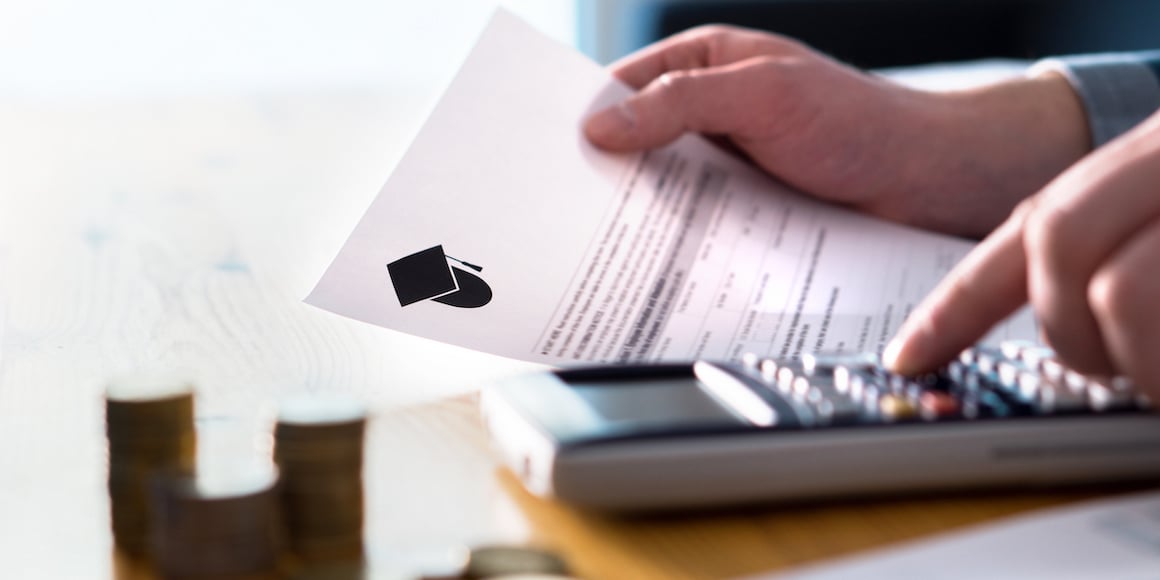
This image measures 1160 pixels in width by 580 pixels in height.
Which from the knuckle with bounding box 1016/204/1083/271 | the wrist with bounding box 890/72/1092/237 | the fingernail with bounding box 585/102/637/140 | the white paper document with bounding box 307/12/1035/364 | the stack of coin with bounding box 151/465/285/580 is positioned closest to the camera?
the stack of coin with bounding box 151/465/285/580

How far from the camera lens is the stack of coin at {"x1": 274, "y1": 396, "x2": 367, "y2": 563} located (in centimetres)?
32

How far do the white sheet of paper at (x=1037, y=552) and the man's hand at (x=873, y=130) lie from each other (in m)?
0.47

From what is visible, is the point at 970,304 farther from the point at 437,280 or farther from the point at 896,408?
the point at 437,280

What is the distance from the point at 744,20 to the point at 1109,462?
7.47 feet

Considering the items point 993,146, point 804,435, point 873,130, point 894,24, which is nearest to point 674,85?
point 873,130

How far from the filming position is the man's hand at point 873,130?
830 mm

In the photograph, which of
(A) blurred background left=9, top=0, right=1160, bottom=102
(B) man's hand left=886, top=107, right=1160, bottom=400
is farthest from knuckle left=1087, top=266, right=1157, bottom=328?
(A) blurred background left=9, top=0, right=1160, bottom=102

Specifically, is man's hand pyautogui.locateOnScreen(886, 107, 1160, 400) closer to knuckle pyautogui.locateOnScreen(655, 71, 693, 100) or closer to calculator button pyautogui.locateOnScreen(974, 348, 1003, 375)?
calculator button pyautogui.locateOnScreen(974, 348, 1003, 375)

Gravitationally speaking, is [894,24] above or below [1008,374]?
below

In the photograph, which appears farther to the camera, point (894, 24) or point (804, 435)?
point (894, 24)

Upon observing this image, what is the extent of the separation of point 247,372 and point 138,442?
0.21 m

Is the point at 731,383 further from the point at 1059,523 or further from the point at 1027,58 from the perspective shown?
the point at 1027,58

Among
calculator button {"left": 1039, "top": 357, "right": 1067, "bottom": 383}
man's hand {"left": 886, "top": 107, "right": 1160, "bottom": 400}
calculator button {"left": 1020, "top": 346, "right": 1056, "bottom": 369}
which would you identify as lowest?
calculator button {"left": 1020, "top": 346, "right": 1056, "bottom": 369}

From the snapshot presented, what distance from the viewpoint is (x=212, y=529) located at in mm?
293
